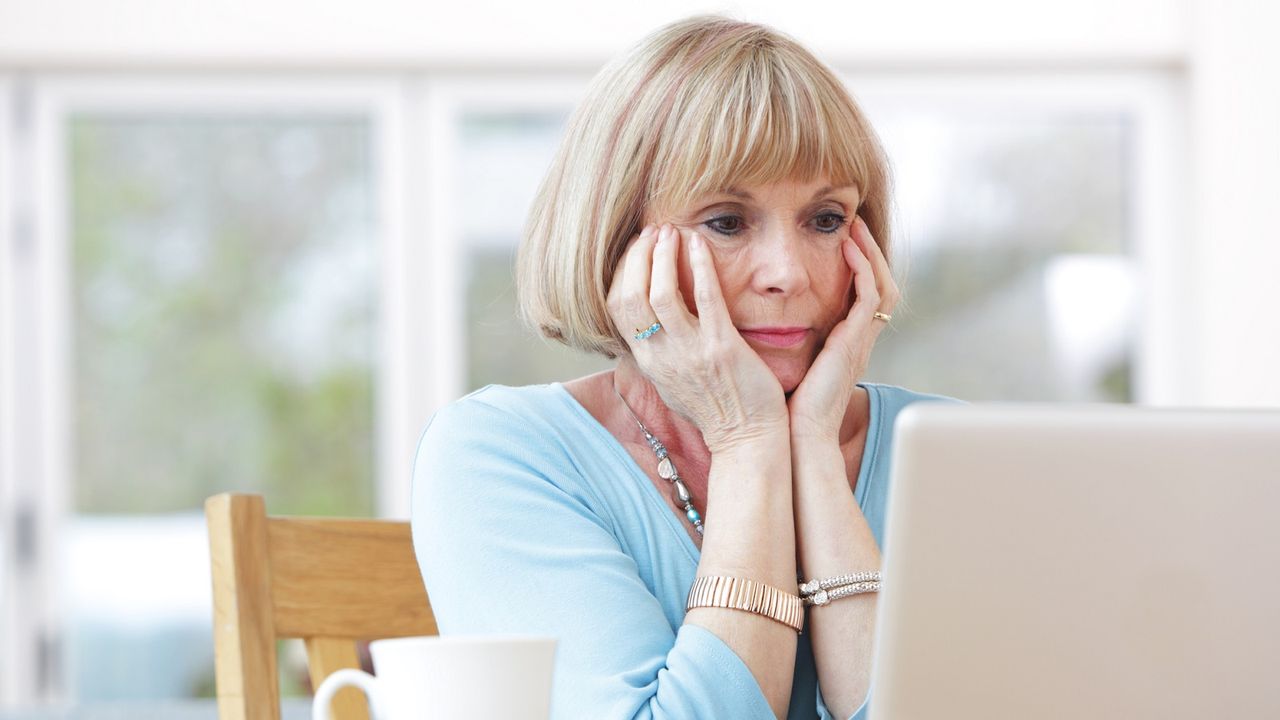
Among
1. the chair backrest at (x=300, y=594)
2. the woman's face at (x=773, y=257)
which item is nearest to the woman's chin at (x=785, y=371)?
the woman's face at (x=773, y=257)

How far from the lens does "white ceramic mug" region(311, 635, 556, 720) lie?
0.67m

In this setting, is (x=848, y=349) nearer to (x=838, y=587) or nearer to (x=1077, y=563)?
(x=838, y=587)

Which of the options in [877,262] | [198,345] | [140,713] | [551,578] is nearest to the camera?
[551,578]

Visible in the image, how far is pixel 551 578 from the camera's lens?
1.05 metres

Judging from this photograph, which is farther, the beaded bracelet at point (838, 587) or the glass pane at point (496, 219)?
the glass pane at point (496, 219)

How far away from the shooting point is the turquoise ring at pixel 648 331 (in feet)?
3.91

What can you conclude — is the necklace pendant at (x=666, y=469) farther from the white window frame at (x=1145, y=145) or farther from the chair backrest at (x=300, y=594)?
the white window frame at (x=1145, y=145)

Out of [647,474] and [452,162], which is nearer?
[647,474]

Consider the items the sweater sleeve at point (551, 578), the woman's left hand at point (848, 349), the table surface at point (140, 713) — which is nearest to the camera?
the sweater sleeve at point (551, 578)

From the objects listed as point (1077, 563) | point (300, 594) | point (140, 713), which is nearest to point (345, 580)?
point (300, 594)

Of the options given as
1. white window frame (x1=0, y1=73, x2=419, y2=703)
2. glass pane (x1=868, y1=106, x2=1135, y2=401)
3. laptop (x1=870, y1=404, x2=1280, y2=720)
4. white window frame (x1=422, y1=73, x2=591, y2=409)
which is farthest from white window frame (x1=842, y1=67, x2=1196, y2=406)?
laptop (x1=870, y1=404, x2=1280, y2=720)

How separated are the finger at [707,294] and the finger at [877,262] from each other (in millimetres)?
173

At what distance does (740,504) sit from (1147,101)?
10.7ft

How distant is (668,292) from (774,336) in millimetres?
111
